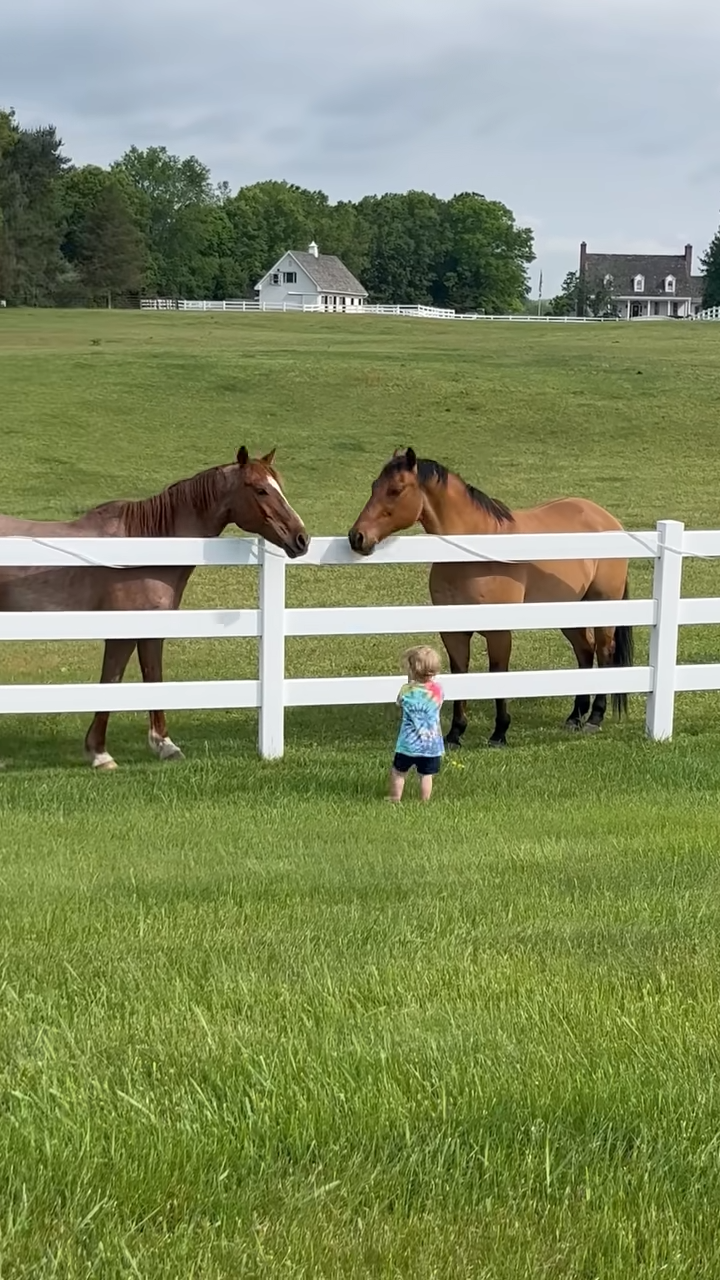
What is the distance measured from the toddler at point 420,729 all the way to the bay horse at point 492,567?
4.34ft

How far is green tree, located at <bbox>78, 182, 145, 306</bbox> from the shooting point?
94000 millimetres

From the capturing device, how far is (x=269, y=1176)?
2871mm

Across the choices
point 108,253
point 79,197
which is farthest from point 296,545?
point 79,197

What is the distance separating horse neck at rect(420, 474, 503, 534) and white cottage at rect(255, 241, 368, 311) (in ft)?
324

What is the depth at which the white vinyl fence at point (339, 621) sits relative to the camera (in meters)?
7.73

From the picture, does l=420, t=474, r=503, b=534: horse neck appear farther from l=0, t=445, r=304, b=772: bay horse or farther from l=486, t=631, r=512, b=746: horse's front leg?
l=0, t=445, r=304, b=772: bay horse

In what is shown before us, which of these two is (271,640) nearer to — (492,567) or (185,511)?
(185,511)

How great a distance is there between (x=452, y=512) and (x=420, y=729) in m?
2.51

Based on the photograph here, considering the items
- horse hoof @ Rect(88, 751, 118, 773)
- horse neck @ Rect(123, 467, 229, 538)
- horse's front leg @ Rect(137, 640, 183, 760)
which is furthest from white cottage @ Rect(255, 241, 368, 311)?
horse hoof @ Rect(88, 751, 118, 773)

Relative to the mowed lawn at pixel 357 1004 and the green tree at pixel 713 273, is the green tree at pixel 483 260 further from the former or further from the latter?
the mowed lawn at pixel 357 1004

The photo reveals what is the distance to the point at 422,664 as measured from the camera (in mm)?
7305

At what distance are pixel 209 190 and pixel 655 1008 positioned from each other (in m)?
139

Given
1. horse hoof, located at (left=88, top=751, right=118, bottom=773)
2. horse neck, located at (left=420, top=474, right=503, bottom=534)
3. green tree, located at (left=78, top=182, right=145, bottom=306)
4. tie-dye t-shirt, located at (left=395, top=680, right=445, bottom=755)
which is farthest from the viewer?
green tree, located at (left=78, top=182, right=145, bottom=306)

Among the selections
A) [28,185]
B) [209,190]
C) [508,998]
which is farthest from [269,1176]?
[209,190]
